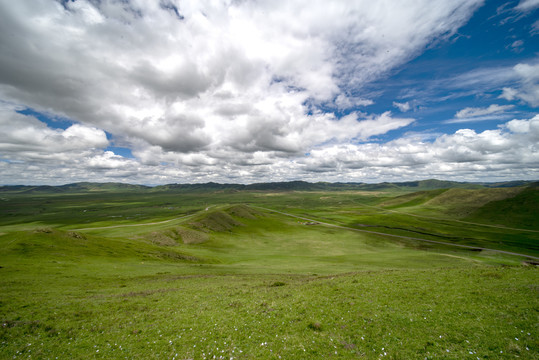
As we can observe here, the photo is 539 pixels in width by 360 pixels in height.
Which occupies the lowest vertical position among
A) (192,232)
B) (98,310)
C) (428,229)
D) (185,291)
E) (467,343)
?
(428,229)

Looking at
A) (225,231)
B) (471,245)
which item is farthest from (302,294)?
(471,245)

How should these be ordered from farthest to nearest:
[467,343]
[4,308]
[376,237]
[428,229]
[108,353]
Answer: [428,229] < [376,237] < [4,308] < [108,353] < [467,343]

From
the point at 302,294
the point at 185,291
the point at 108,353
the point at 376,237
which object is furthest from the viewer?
the point at 376,237

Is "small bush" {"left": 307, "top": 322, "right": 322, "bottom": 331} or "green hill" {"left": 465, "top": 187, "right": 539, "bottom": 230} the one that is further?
"green hill" {"left": 465, "top": 187, "right": 539, "bottom": 230}

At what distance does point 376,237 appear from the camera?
110 meters

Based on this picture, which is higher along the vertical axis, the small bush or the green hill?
the small bush

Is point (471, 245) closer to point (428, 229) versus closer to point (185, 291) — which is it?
point (428, 229)

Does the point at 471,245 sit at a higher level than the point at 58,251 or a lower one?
lower

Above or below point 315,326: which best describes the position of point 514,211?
below

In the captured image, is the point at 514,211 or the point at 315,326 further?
the point at 514,211

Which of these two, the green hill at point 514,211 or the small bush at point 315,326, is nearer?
the small bush at point 315,326

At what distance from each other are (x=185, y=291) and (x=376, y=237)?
4206 inches

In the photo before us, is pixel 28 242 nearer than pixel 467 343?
No

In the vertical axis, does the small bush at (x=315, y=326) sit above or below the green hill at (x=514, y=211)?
above
